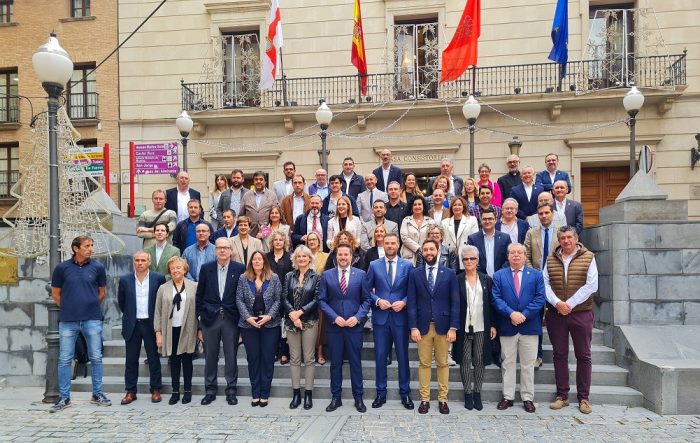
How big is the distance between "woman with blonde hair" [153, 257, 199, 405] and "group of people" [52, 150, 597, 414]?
0.04 ft

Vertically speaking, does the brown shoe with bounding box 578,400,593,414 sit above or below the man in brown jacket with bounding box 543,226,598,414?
below

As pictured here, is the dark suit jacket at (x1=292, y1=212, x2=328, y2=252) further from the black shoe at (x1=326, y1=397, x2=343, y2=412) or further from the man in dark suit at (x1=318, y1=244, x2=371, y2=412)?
the black shoe at (x1=326, y1=397, x2=343, y2=412)

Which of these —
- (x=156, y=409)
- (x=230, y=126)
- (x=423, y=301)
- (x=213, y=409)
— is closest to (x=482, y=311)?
(x=423, y=301)

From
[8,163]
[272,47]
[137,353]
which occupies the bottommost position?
[137,353]

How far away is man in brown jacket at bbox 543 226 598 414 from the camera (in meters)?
6.48

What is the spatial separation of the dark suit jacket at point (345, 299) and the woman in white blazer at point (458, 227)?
1636 mm

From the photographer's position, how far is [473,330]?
654cm

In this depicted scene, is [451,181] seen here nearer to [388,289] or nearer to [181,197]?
[388,289]

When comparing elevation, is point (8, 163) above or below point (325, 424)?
above

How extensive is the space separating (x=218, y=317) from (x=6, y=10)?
1901 centimetres

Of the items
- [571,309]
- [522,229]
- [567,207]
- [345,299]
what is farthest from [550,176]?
[345,299]

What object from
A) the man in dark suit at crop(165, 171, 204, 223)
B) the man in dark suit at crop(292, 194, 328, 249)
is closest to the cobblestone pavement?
the man in dark suit at crop(292, 194, 328, 249)

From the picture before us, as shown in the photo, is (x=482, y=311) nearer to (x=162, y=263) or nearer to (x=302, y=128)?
(x=162, y=263)

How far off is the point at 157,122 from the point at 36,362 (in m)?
11.5
